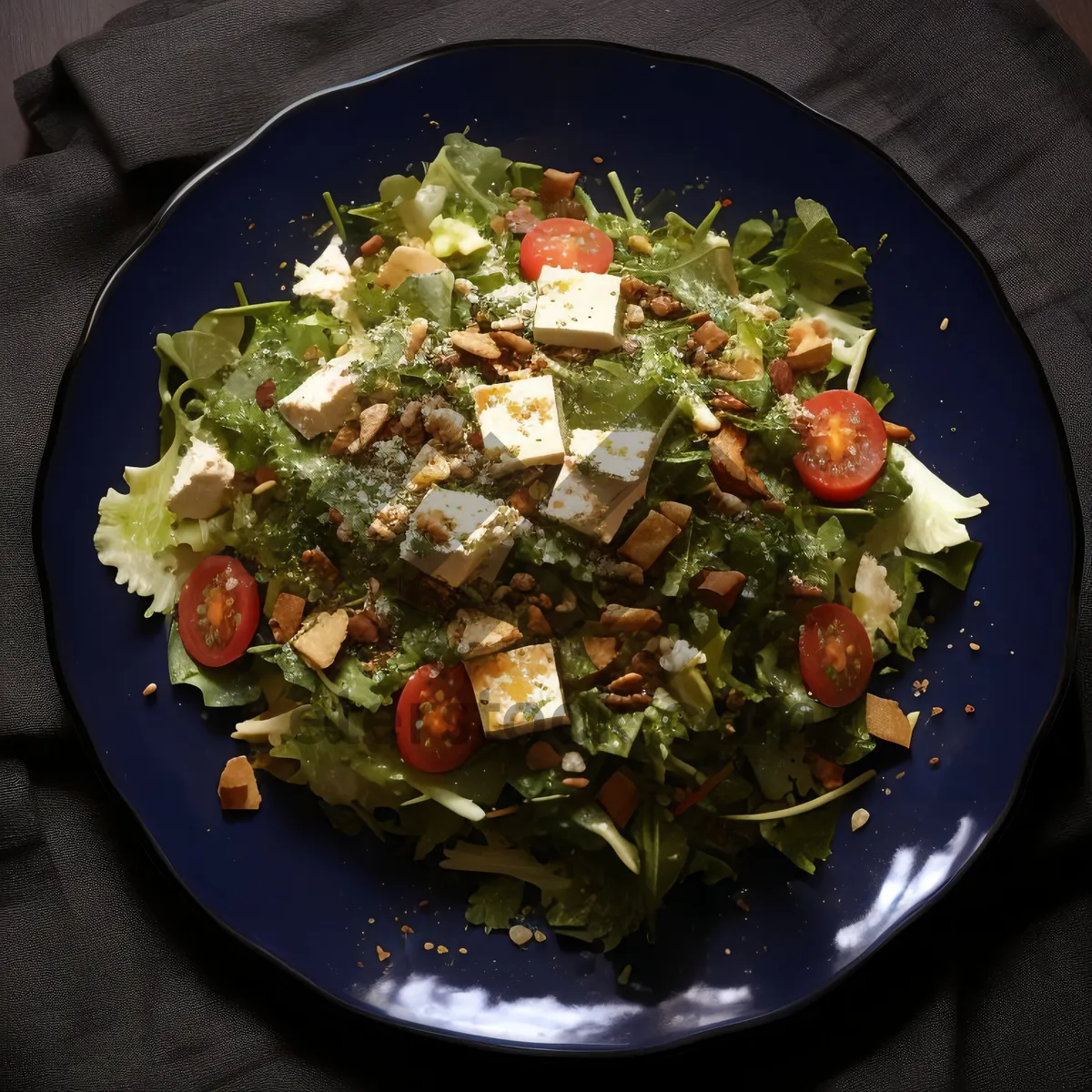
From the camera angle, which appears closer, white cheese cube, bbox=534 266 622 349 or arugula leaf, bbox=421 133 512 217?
white cheese cube, bbox=534 266 622 349

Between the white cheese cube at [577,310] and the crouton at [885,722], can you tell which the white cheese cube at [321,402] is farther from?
the crouton at [885,722]

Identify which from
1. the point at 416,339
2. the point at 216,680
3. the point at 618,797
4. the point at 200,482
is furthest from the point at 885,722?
the point at 200,482

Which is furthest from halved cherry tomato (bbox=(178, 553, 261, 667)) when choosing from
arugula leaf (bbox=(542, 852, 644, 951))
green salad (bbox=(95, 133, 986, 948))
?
arugula leaf (bbox=(542, 852, 644, 951))

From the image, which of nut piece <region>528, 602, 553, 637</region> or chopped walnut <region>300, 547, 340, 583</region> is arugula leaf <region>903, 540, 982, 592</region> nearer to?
nut piece <region>528, 602, 553, 637</region>

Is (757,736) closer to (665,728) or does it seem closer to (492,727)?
(665,728)

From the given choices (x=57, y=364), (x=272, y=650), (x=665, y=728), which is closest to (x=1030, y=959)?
(x=665, y=728)

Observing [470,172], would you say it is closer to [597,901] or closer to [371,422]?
[371,422]
